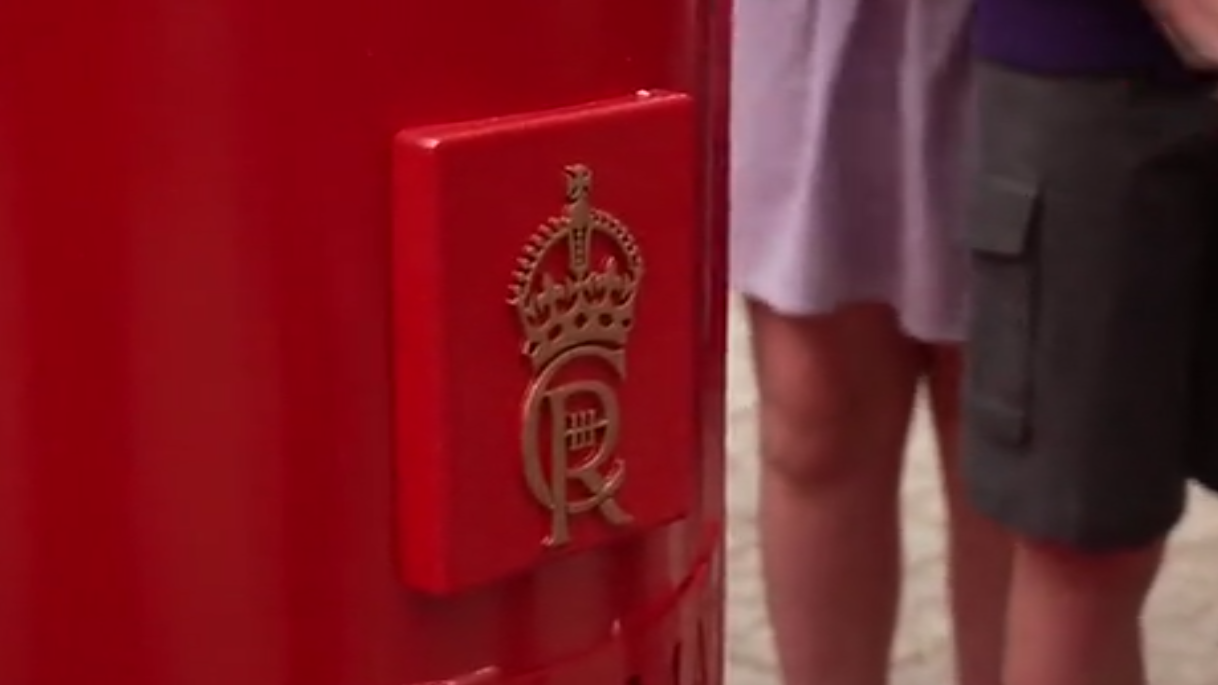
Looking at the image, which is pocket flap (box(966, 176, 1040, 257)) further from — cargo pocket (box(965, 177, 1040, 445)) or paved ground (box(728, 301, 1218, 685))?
paved ground (box(728, 301, 1218, 685))

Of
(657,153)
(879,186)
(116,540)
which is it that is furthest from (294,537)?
(879,186)

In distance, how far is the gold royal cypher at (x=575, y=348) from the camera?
64cm

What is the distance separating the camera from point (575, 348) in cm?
65

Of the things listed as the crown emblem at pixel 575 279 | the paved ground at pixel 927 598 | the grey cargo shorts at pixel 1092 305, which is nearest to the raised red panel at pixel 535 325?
the crown emblem at pixel 575 279

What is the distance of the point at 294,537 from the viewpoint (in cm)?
63

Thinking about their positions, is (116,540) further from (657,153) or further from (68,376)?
(657,153)

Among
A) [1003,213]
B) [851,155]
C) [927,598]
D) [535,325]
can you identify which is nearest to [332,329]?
[535,325]

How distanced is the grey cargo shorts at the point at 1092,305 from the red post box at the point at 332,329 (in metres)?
0.35

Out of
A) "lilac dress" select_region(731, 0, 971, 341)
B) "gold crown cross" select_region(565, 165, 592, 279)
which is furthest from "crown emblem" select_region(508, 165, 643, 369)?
"lilac dress" select_region(731, 0, 971, 341)

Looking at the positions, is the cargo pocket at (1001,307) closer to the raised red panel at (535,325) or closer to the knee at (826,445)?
the knee at (826,445)

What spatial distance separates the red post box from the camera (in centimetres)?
58

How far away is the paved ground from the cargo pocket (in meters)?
0.52

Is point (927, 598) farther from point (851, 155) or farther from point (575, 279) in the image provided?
point (575, 279)

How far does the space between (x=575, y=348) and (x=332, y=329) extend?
0.25 feet
